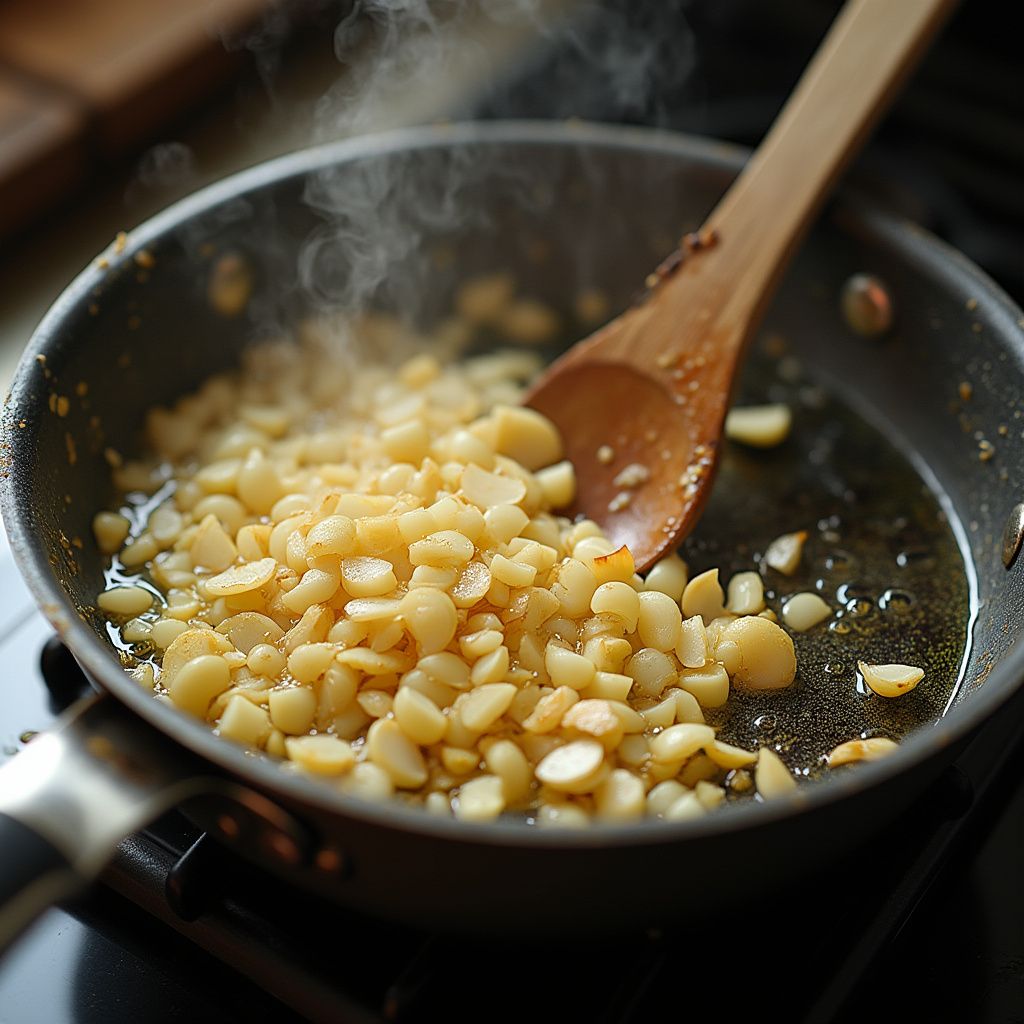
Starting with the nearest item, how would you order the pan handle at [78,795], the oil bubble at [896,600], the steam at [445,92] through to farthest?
1. the pan handle at [78,795]
2. the oil bubble at [896,600]
3. the steam at [445,92]

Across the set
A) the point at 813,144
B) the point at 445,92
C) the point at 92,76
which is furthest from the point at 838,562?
the point at 92,76

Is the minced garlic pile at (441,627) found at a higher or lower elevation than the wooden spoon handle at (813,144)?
lower

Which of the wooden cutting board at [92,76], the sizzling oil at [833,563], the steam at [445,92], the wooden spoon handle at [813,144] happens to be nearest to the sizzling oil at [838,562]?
the sizzling oil at [833,563]

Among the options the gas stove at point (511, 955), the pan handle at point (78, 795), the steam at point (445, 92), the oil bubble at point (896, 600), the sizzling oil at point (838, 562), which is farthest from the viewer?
the steam at point (445, 92)

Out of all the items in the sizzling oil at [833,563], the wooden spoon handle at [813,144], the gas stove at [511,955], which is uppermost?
the wooden spoon handle at [813,144]

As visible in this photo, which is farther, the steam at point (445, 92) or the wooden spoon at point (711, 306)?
the steam at point (445, 92)

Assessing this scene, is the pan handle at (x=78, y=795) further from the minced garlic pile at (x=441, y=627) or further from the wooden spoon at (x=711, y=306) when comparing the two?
the wooden spoon at (x=711, y=306)

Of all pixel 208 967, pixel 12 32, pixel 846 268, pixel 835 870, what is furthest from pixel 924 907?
pixel 12 32
